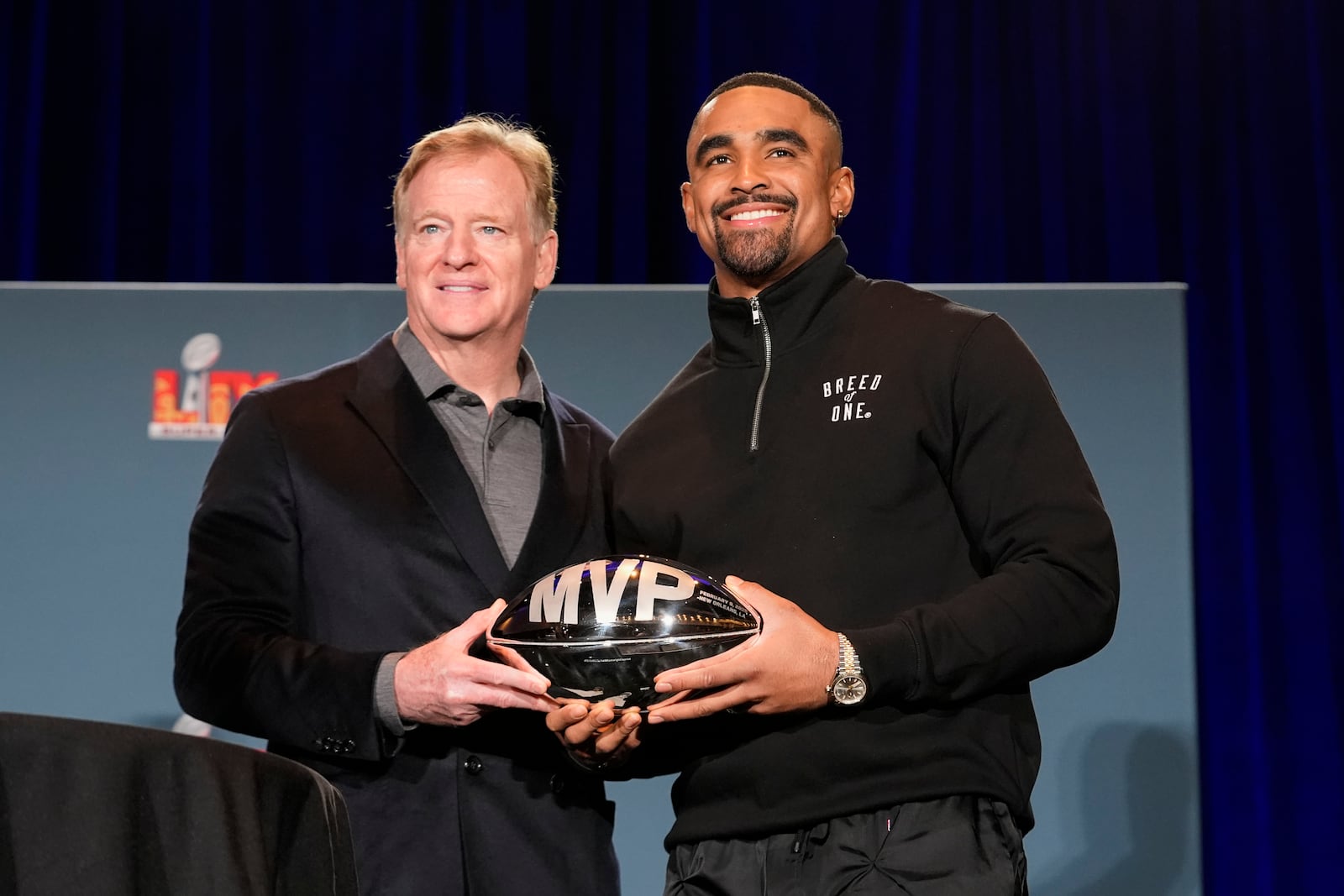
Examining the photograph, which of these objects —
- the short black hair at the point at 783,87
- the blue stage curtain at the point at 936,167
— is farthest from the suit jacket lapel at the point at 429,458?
the blue stage curtain at the point at 936,167

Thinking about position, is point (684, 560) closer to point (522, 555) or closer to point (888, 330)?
point (522, 555)

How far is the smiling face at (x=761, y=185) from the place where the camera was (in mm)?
2021

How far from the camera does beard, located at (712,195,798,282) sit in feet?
6.59

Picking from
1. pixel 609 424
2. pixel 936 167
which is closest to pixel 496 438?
pixel 609 424

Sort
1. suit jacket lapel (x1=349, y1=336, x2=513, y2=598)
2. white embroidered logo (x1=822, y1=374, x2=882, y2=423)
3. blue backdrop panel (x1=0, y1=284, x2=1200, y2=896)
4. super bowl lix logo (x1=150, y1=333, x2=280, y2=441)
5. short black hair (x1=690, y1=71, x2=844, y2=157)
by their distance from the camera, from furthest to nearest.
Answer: super bowl lix logo (x1=150, y1=333, x2=280, y2=441)
blue backdrop panel (x1=0, y1=284, x2=1200, y2=896)
short black hair (x1=690, y1=71, x2=844, y2=157)
suit jacket lapel (x1=349, y1=336, x2=513, y2=598)
white embroidered logo (x1=822, y1=374, x2=882, y2=423)

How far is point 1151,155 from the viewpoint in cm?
419

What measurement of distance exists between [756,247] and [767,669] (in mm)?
660

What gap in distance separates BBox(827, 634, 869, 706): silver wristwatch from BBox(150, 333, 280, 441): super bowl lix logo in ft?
6.72

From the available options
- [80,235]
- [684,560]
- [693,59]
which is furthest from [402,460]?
[80,235]

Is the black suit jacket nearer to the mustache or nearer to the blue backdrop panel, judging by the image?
the mustache

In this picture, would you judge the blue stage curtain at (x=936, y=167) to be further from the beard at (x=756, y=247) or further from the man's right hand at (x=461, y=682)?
the man's right hand at (x=461, y=682)

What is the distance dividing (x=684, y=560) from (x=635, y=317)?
1.52m

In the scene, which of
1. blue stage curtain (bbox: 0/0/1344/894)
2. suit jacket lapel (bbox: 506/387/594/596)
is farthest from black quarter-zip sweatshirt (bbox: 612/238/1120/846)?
blue stage curtain (bbox: 0/0/1344/894)

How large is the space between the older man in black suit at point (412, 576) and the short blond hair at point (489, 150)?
0.09 feet
